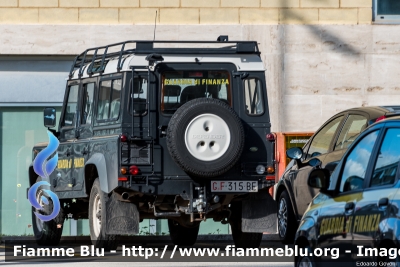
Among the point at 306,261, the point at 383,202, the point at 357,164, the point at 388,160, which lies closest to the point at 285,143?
the point at 306,261

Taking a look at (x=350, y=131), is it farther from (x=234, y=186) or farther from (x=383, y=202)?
(x=383, y=202)

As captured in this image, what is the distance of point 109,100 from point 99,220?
1572 mm

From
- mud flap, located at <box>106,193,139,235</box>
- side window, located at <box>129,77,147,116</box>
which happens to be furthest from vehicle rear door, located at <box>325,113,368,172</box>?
mud flap, located at <box>106,193,139,235</box>

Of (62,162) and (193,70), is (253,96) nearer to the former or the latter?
(193,70)

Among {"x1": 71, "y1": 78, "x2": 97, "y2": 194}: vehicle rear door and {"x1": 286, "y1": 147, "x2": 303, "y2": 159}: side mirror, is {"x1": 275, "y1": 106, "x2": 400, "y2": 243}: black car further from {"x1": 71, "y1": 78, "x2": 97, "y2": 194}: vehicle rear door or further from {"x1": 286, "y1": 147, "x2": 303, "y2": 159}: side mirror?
{"x1": 71, "y1": 78, "x2": 97, "y2": 194}: vehicle rear door

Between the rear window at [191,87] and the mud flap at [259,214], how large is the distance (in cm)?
134

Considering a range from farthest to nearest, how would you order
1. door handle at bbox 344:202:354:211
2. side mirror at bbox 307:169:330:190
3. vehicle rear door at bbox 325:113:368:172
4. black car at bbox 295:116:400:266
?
vehicle rear door at bbox 325:113:368:172 < side mirror at bbox 307:169:330:190 < door handle at bbox 344:202:354:211 < black car at bbox 295:116:400:266

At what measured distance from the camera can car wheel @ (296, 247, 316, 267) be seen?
766 centimetres

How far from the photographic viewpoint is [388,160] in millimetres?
6867

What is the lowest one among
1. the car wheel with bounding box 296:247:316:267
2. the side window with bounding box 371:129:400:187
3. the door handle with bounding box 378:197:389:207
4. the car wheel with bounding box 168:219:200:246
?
the car wheel with bounding box 168:219:200:246

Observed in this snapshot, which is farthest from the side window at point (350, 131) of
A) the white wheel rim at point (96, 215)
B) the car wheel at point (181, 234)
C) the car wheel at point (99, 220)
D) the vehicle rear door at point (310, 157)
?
the car wheel at point (181, 234)

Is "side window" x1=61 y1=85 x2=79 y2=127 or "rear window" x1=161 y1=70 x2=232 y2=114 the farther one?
"side window" x1=61 y1=85 x2=79 y2=127

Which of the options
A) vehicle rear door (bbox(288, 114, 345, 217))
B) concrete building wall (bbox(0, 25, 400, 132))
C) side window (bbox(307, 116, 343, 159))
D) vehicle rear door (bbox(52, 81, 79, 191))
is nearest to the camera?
vehicle rear door (bbox(288, 114, 345, 217))

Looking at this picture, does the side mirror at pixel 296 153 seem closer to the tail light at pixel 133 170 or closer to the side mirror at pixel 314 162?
the side mirror at pixel 314 162
